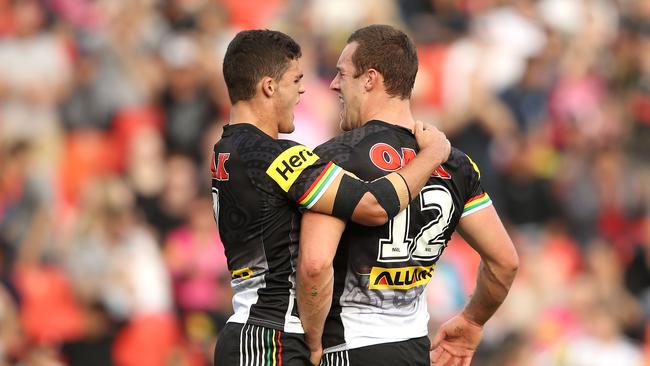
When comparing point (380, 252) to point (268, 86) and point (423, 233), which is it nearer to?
point (423, 233)

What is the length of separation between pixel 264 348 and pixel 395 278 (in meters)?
0.61

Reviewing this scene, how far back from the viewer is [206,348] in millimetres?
9945

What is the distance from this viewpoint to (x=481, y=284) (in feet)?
18.3

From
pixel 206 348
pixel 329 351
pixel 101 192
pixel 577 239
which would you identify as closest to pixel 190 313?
pixel 206 348

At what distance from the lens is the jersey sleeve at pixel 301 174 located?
4754 millimetres

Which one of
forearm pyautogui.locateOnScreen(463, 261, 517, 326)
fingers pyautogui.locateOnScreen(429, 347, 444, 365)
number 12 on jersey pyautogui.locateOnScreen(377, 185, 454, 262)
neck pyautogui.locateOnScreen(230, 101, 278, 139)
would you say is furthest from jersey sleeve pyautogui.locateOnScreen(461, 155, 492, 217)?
neck pyautogui.locateOnScreen(230, 101, 278, 139)

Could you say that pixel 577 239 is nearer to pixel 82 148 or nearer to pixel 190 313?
pixel 190 313

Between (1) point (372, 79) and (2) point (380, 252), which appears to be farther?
(1) point (372, 79)

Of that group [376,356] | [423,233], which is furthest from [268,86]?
[376,356]

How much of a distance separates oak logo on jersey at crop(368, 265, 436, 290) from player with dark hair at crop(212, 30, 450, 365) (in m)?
0.24

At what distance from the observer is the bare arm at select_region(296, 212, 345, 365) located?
4723 mm

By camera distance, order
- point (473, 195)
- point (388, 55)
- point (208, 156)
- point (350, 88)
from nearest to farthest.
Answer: point (388, 55)
point (350, 88)
point (473, 195)
point (208, 156)

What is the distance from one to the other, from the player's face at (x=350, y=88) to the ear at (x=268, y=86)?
324 millimetres

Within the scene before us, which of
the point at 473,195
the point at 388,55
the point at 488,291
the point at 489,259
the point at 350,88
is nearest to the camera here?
the point at 388,55
